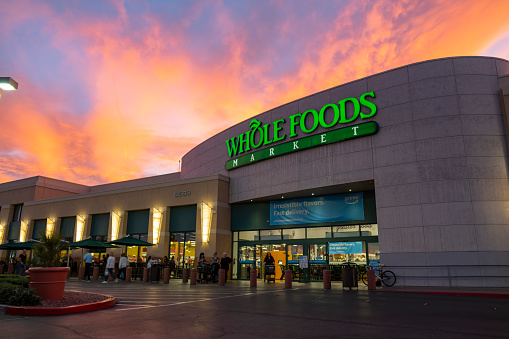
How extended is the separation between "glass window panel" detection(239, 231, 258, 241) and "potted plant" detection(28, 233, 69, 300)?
16793mm

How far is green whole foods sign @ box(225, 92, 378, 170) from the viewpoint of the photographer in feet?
73.2

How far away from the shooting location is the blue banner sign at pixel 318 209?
2370 centimetres

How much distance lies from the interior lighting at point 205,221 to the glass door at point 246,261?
2857 mm

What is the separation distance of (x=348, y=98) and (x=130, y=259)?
70.5 ft

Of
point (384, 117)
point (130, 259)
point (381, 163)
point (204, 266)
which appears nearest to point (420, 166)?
point (381, 163)

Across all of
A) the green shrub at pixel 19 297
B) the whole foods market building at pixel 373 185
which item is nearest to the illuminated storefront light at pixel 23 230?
the whole foods market building at pixel 373 185

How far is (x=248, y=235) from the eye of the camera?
1111 inches

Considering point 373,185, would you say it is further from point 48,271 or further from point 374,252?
point 48,271

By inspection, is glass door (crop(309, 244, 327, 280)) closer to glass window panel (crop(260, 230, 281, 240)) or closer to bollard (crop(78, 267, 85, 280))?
glass window panel (crop(260, 230, 281, 240))

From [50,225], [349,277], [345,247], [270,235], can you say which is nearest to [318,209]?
[345,247]

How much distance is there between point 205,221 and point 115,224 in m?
9.83

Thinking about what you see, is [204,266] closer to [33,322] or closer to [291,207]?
[291,207]

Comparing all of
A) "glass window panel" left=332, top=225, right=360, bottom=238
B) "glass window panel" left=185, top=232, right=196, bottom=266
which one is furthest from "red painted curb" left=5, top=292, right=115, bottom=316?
"glass window panel" left=185, top=232, right=196, bottom=266

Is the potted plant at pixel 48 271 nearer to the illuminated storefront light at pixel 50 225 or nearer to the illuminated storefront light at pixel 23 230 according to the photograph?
the illuminated storefront light at pixel 50 225
